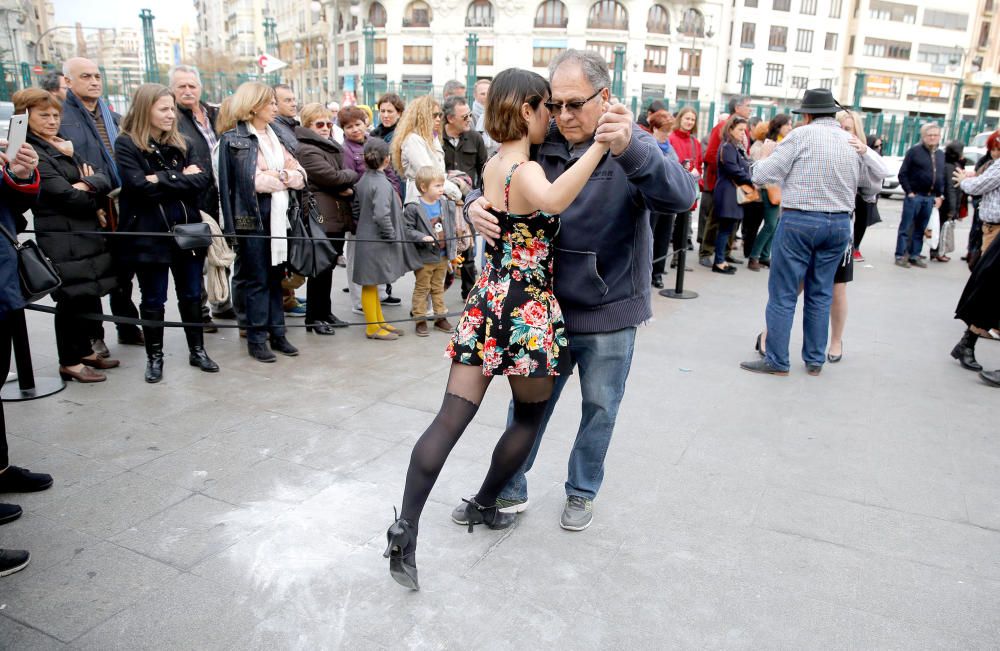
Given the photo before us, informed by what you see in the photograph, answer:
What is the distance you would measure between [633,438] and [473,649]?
6.79 ft

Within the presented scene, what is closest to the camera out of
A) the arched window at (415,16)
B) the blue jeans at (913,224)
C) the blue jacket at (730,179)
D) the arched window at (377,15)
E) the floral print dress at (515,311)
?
the floral print dress at (515,311)

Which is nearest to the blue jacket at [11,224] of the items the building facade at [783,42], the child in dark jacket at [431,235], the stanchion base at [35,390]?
the stanchion base at [35,390]

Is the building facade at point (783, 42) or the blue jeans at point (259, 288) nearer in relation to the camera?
the blue jeans at point (259, 288)

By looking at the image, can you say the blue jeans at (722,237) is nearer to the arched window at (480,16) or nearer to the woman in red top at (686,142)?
the woman in red top at (686,142)

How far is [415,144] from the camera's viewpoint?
20.6ft

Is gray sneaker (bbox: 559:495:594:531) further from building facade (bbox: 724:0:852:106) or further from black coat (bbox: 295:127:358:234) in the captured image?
building facade (bbox: 724:0:852:106)

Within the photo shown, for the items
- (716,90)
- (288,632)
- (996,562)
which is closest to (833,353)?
(996,562)

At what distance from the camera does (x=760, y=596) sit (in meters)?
2.82

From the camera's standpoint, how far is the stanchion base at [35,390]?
181 inches

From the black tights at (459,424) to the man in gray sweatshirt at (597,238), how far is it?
0.84 ft

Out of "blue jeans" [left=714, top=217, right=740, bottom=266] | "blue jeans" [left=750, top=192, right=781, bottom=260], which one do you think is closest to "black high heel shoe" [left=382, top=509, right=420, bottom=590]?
"blue jeans" [left=714, top=217, right=740, bottom=266]

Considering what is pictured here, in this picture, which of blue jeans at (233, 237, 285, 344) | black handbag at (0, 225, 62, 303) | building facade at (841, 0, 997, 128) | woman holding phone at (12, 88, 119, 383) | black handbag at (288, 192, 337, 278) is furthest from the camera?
building facade at (841, 0, 997, 128)

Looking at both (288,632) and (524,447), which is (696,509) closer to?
(524,447)

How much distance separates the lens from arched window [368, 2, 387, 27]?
64.6 m
